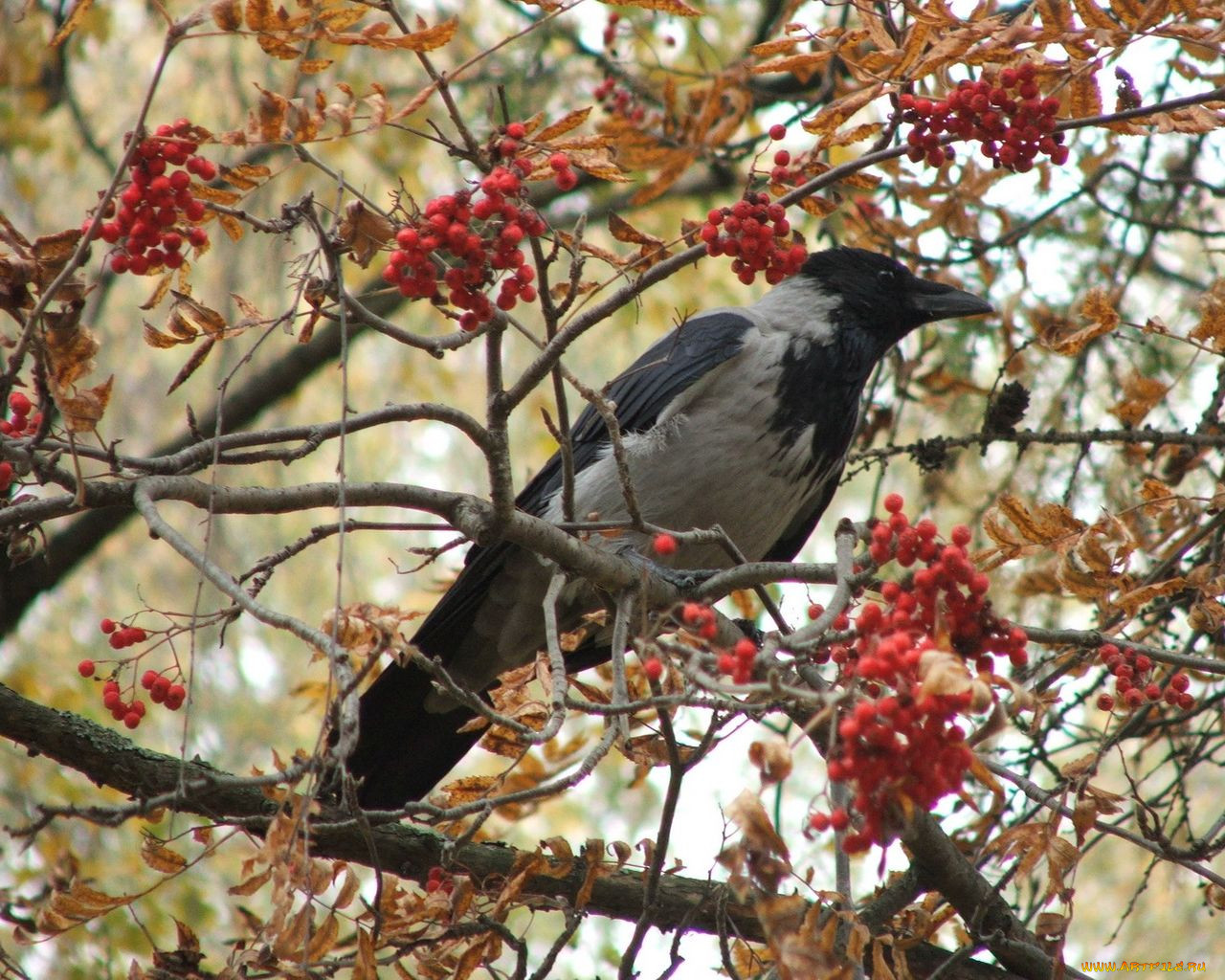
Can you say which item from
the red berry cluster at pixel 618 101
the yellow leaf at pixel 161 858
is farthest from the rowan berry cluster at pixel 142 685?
the red berry cluster at pixel 618 101

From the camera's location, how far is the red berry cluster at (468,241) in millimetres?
2373

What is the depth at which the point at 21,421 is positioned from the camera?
8.57 ft

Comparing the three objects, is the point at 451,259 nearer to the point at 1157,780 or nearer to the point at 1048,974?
the point at 1048,974

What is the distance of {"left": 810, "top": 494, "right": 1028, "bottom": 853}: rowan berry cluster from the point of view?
5.80 feet

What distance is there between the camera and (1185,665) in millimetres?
2660

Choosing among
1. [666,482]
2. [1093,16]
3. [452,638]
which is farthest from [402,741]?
[1093,16]

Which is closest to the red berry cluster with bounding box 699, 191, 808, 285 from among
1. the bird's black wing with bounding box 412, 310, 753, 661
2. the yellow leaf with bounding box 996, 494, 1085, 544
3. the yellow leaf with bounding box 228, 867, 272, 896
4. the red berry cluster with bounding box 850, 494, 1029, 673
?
the red berry cluster with bounding box 850, 494, 1029, 673

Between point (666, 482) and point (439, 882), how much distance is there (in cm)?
188

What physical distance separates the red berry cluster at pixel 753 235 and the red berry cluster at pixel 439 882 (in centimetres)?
152

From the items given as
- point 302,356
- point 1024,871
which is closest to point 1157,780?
Answer: point 302,356

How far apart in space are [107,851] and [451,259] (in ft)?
14.8

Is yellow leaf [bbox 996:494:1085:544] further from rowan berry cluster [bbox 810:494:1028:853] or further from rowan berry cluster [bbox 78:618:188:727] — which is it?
rowan berry cluster [bbox 78:618:188:727]

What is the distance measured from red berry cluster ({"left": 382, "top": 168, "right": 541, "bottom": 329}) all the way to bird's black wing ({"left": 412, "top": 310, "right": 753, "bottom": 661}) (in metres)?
2.02

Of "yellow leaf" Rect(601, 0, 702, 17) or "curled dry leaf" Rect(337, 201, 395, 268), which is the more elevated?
"yellow leaf" Rect(601, 0, 702, 17)
